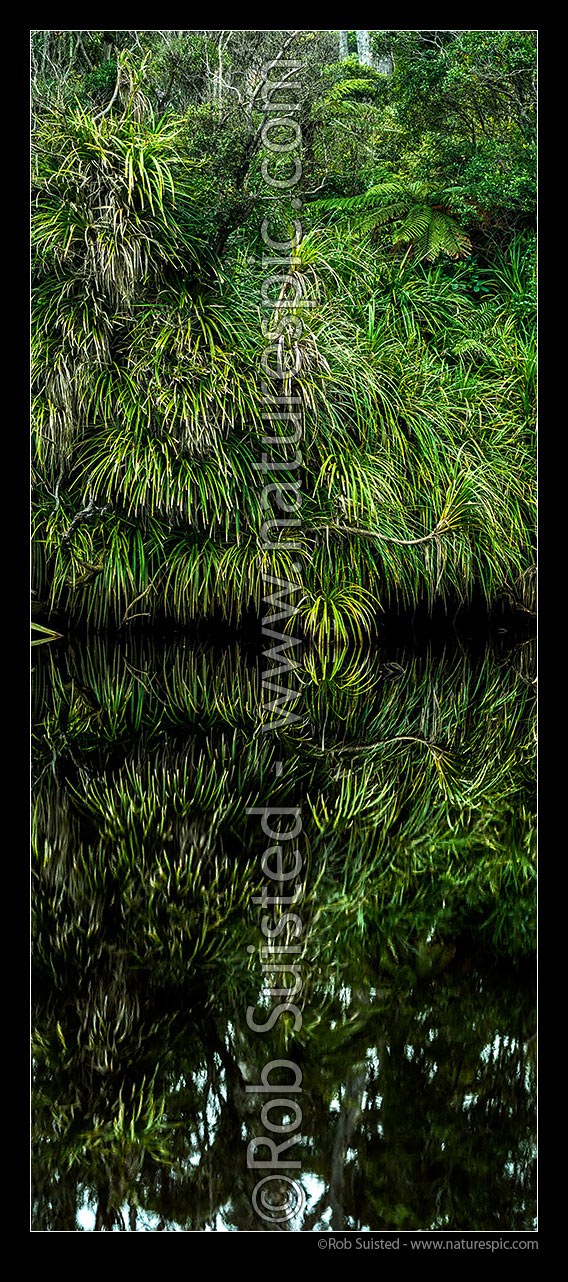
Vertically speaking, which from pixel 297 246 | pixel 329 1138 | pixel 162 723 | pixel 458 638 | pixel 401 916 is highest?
pixel 297 246

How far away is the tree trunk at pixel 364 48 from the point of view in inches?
308

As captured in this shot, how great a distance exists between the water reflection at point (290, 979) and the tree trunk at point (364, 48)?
22.1 feet

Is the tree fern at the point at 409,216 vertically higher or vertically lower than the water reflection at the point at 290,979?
higher

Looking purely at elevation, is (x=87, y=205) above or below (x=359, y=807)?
above

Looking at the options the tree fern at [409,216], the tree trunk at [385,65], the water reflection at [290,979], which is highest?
the tree trunk at [385,65]

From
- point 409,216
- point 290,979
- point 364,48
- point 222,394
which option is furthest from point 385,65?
point 290,979

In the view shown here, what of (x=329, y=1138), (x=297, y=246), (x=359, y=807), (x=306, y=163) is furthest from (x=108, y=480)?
(x=329, y=1138)

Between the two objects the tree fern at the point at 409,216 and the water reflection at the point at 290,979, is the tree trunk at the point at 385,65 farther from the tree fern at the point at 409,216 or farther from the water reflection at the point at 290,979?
the water reflection at the point at 290,979

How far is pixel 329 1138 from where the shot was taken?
4.55ft

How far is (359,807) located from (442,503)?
11.1ft

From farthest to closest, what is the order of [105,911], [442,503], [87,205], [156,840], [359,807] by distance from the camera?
[442,503]
[87,205]
[359,807]
[156,840]
[105,911]

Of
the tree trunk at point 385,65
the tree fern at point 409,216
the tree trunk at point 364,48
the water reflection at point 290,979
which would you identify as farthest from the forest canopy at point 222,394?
the water reflection at point 290,979

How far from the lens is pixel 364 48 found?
787 cm

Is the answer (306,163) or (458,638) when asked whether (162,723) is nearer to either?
(458,638)
